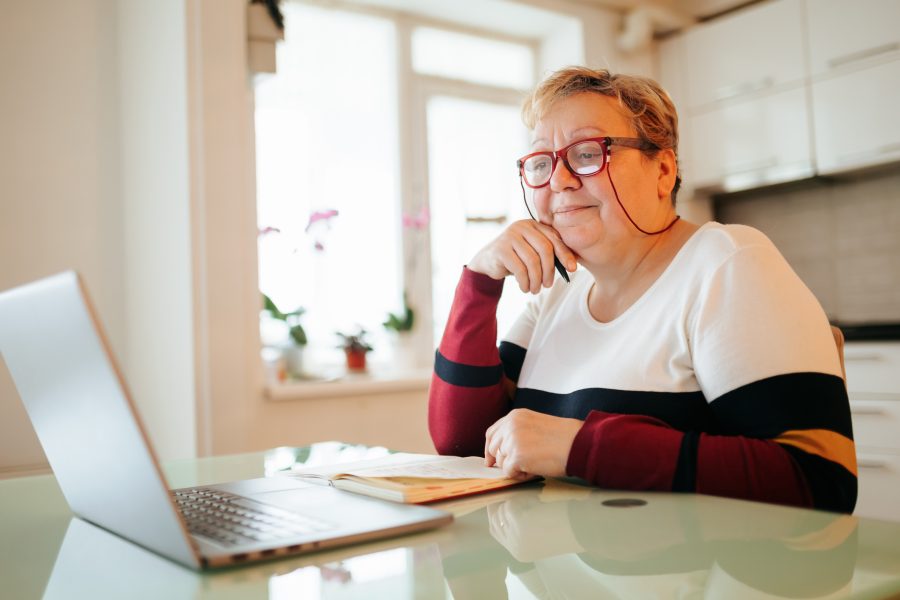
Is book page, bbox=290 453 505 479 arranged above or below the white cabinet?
below

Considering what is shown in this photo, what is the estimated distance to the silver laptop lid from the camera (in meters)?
0.64

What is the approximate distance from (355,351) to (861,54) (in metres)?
2.29

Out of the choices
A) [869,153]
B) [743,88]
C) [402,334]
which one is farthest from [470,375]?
[743,88]

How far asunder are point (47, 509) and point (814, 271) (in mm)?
3495

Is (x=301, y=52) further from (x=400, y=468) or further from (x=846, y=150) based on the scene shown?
(x=400, y=468)

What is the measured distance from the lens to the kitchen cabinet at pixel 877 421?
9.64ft

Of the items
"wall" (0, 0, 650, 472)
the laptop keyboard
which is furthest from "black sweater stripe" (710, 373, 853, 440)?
"wall" (0, 0, 650, 472)

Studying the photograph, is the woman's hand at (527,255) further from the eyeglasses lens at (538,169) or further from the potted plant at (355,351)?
the potted plant at (355,351)

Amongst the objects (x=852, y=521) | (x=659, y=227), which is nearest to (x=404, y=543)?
(x=852, y=521)

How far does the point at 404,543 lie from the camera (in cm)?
74

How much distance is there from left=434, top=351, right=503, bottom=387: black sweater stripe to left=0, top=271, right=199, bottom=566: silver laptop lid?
700mm

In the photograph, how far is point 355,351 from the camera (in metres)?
3.16

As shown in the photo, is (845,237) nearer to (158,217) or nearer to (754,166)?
(754,166)

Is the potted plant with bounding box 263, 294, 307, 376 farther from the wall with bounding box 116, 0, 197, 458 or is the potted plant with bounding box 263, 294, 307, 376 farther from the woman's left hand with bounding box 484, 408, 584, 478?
the woman's left hand with bounding box 484, 408, 584, 478
